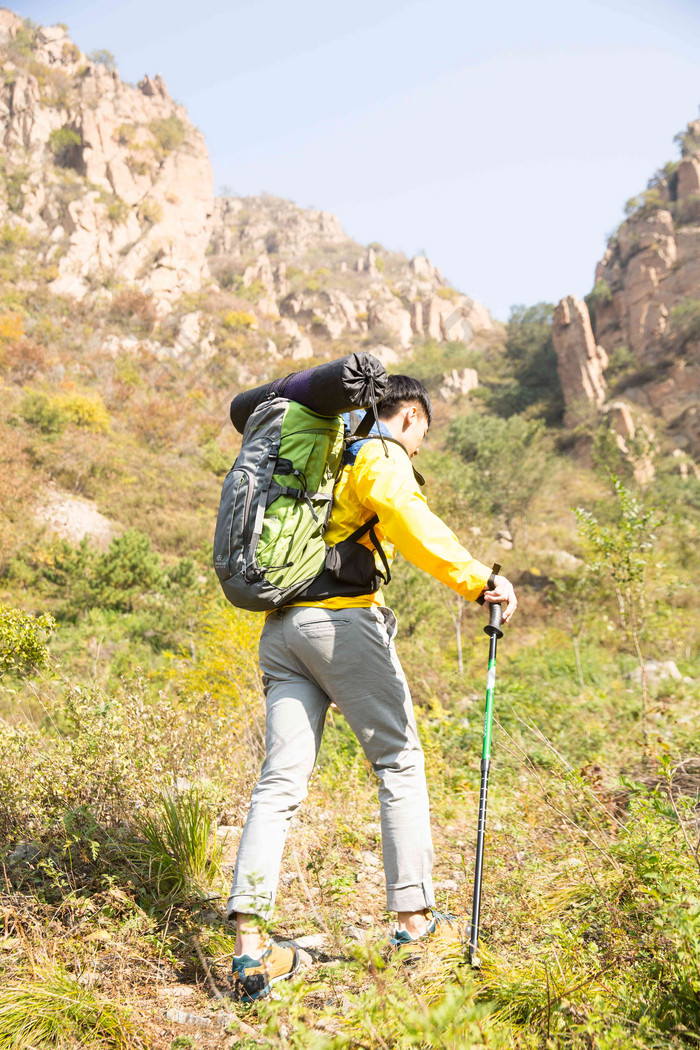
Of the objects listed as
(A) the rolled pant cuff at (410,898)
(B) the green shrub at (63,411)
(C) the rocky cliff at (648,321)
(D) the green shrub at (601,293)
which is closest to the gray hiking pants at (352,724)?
(A) the rolled pant cuff at (410,898)

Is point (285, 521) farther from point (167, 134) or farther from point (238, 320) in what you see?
point (167, 134)

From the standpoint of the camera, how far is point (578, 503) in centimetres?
2528

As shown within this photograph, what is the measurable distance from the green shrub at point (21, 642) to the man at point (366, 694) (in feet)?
4.24

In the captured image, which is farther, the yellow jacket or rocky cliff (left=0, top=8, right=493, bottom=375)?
rocky cliff (left=0, top=8, right=493, bottom=375)

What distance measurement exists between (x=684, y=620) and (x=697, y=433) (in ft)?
66.4

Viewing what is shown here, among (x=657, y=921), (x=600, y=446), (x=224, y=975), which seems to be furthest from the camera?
(x=600, y=446)

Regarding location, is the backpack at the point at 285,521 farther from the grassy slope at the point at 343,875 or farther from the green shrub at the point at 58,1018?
the green shrub at the point at 58,1018

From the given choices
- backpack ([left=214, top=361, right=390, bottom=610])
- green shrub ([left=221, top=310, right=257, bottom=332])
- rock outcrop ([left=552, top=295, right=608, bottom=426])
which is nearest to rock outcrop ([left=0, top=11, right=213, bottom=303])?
green shrub ([left=221, top=310, right=257, bottom=332])

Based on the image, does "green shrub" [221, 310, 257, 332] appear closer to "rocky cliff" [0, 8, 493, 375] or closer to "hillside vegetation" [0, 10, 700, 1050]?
"rocky cliff" [0, 8, 493, 375]

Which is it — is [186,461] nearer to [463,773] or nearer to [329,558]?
[463,773]

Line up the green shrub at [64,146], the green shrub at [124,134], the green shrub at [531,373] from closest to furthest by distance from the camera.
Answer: the green shrub at [531,373] → the green shrub at [64,146] → the green shrub at [124,134]

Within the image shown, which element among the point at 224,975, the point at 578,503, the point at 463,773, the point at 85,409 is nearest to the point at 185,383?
the point at 85,409

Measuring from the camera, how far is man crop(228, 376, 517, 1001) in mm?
1773

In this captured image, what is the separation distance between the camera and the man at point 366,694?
5.82 feet
